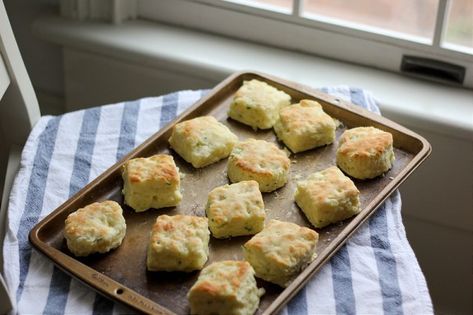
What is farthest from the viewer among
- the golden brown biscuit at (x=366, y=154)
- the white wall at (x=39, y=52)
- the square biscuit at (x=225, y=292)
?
the white wall at (x=39, y=52)

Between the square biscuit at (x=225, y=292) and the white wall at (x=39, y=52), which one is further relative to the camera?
the white wall at (x=39, y=52)

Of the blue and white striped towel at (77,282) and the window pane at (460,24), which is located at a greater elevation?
the window pane at (460,24)

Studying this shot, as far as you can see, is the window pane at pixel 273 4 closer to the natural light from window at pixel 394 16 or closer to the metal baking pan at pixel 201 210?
the natural light from window at pixel 394 16

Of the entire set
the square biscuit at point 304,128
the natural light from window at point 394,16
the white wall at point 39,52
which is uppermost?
the natural light from window at point 394,16

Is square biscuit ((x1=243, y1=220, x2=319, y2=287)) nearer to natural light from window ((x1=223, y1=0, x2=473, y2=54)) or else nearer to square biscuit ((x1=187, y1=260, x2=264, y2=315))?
square biscuit ((x1=187, y1=260, x2=264, y2=315))

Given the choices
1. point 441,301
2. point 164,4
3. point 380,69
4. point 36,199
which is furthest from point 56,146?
point 441,301

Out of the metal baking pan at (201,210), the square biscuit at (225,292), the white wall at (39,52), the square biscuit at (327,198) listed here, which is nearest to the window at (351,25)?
the white wall at (39,52)
